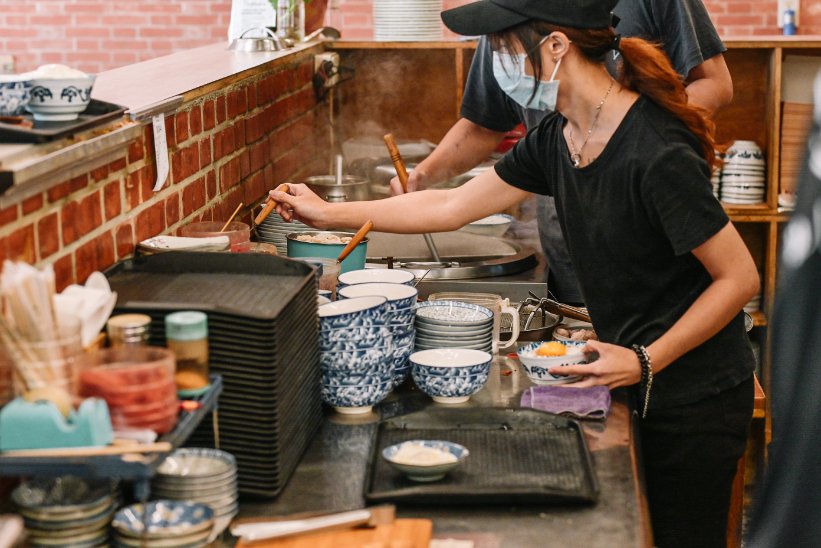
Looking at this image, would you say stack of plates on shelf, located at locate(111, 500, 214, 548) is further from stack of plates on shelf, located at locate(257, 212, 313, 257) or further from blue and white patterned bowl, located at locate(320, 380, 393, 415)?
stack of plates on shelf, located at locate(257, 212, 313, 257)

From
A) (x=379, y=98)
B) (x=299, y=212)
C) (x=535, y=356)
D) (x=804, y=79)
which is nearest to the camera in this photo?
(x=535, y=356)

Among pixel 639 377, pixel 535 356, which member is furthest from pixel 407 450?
pixel 639 377

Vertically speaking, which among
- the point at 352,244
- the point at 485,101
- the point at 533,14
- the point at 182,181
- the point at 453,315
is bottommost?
the point at 453,315

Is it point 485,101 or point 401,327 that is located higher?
point 485,101

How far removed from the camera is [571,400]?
1864mm

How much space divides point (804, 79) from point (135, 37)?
4.35 m

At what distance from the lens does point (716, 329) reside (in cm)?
196

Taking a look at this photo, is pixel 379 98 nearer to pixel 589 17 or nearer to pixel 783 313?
pixel 589 17

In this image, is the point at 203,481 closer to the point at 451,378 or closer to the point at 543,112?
the point at 451,378

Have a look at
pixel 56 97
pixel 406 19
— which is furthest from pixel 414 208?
pixel 406 19

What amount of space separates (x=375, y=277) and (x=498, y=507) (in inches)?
31.8

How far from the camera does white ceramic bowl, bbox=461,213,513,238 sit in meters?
3.23

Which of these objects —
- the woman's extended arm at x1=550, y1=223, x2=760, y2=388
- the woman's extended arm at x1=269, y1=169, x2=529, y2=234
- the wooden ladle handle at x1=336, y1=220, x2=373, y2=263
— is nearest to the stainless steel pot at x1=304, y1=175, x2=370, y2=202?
the woman's extended arm at x1=269, y1=169, x2=529, y2=234

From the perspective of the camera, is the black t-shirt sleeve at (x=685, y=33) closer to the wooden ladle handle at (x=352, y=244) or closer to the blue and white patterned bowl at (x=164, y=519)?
the wooden ladle handle at (x=352, y=244)
